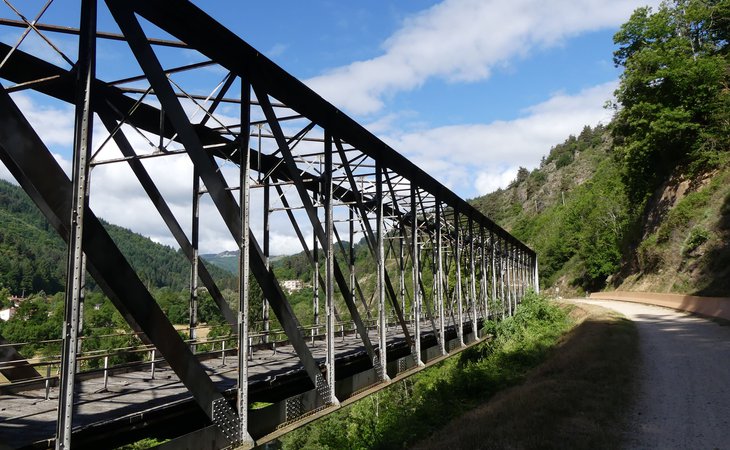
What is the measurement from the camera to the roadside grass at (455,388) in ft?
54.4

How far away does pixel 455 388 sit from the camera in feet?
65.3

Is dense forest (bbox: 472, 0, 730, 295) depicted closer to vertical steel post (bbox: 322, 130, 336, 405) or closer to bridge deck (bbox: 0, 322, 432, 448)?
vertical steel post (bbox: 322, 130, 336, 405)

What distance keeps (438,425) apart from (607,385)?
16.9ft

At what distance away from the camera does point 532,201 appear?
177625mm

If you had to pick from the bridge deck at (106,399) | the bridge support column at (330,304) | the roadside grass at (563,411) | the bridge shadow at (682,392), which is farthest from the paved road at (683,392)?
the bridge deck at (106,399)

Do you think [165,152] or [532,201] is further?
[532,201]

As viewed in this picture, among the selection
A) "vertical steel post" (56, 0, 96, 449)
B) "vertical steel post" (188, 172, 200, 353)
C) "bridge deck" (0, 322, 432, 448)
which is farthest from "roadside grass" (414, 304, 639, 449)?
"vertical steel post" (56, 0, 96, 449)

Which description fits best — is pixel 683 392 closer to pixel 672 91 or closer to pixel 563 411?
pixel 563 411

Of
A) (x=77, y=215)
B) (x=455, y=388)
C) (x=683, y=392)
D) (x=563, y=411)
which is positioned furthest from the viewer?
(x=455, y=388)

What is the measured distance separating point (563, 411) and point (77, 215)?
9969 mm

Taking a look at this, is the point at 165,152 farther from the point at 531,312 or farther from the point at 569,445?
the point at 531,312

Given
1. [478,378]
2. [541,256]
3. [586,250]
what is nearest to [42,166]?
[478,378]

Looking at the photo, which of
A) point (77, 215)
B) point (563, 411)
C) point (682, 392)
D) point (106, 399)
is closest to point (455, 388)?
point (682, 392)

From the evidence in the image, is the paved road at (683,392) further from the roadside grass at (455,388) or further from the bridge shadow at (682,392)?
Result: the roadside grass at (455,388)
